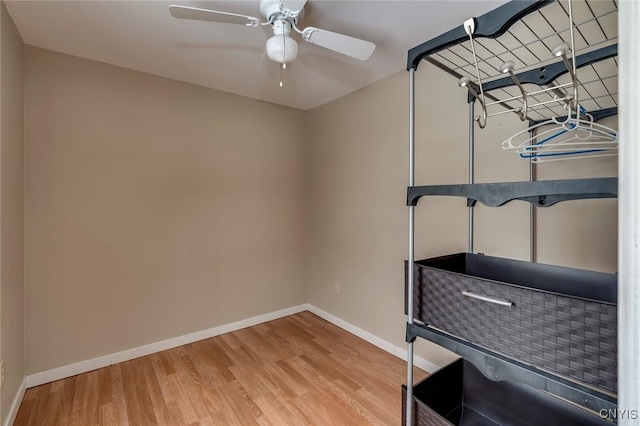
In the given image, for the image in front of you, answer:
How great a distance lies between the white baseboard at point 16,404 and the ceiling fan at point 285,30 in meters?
2.34

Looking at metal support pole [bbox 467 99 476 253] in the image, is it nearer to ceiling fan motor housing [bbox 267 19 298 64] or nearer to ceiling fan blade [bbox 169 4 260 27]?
ceiling fan motor housing [bbox 267 19 298 64]

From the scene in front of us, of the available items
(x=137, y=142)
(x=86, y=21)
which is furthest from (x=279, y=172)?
(x=86, y=21)

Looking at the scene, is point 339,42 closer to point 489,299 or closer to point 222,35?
point 222,35

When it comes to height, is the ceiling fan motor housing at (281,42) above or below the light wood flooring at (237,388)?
above

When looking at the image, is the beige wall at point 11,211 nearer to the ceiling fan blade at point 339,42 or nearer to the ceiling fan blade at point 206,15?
the ceiling fan blade at point 206,15

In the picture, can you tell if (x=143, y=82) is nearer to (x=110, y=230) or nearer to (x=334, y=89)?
(x=110, y=230)

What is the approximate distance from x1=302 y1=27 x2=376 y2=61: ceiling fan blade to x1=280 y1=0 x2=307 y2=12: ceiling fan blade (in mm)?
99

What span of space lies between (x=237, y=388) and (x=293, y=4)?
90.7 inches

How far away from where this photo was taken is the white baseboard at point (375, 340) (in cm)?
216

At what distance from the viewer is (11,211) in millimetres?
1692

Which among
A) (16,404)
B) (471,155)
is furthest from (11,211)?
(471,155)

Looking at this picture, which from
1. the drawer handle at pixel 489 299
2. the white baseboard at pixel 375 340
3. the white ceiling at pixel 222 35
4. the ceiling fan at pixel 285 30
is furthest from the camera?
the white baseboard at pixel 375 340

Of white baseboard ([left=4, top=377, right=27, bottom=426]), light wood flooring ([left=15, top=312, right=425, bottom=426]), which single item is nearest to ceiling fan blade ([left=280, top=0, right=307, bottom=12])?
light wood flooring ([left=15, top=312, right=425, bottom=426])

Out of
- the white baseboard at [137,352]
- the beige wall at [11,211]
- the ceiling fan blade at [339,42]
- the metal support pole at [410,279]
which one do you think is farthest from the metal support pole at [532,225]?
the beige wall at [11,211]
